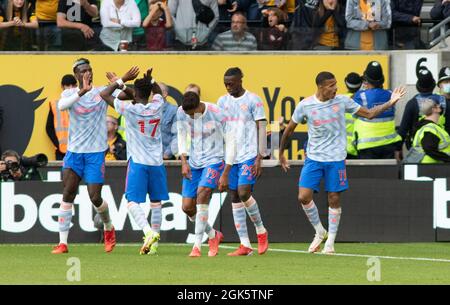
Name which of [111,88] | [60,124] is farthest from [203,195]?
[60,124]

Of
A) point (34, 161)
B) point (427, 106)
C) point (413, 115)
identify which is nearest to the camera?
point (34, 161)

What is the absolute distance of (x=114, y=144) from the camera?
22531 millimetres

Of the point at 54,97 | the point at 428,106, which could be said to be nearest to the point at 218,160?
the point at 428,106

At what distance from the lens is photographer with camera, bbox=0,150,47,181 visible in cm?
2097

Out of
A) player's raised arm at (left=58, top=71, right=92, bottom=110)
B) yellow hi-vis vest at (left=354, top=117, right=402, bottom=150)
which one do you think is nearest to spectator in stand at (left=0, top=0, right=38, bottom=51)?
player's raised arm at (left=58, top=71, right=92, bottom=110)

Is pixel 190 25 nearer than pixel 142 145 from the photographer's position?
No

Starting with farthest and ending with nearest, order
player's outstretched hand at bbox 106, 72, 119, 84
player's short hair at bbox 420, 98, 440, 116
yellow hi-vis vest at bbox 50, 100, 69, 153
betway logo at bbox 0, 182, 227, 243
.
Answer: yellow hi-vis vest at bbox 50, 100, 69, 153, player's short hair at bbox 420, 98, 440, 116, betway logo at bbox 0, 182, 227, 243, player's outstretched hand at bbox 106, 72, 119, 84

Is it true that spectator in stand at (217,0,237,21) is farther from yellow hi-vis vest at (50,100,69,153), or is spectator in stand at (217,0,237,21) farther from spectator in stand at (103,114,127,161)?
yellow hi-vis vest at (50,100,69,153)

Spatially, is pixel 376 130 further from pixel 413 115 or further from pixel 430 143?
pixel 430 143

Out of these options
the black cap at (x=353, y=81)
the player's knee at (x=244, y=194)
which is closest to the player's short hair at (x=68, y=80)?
Answer: the player's knee at (x=244, y=194)

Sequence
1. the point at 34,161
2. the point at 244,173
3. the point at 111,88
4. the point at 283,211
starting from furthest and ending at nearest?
the point at 283,211
the point at 34,161
the point at 111,88
the point at 244,173

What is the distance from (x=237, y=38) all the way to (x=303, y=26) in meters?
1.10

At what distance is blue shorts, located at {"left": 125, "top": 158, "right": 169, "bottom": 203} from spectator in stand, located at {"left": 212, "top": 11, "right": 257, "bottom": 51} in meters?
5.67

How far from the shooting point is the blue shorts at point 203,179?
694 inches
